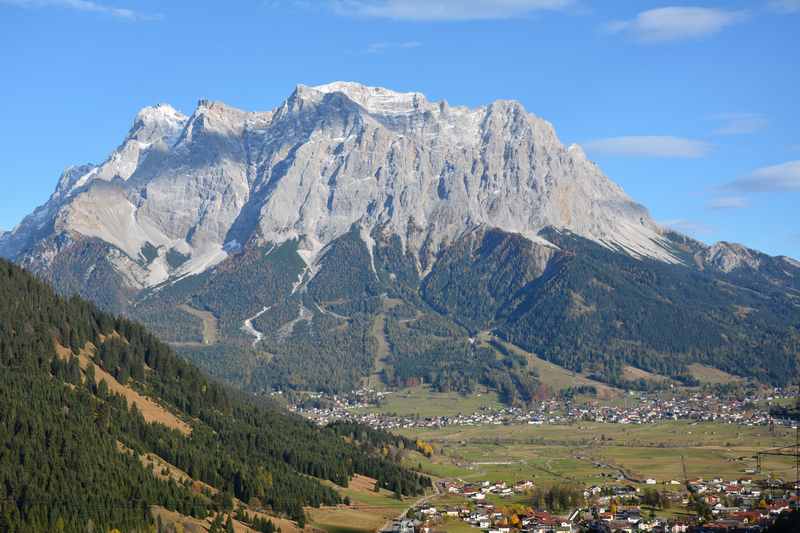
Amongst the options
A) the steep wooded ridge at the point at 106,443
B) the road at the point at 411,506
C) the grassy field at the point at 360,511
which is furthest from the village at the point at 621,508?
the steep wooded ridge at the point at 106,443

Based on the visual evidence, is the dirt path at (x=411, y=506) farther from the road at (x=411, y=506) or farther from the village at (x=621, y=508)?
the village at (x=621, y=508)

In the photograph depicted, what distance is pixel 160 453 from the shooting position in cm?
16125

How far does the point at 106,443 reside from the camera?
149625 mm

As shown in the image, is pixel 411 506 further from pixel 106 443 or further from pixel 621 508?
pixel 106 443

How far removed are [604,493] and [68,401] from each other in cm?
8299

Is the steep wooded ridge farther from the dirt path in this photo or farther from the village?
the village

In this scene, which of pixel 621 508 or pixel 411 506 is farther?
pixel 411 506

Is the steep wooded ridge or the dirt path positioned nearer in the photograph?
the steep wooded ridge

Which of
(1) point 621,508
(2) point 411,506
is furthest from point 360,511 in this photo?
(1) point 621,508

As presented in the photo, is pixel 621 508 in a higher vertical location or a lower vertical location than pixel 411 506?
higher

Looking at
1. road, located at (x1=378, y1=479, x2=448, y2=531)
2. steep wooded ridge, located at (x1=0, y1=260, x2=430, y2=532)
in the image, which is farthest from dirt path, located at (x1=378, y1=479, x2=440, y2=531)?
steep wooded ridge, located at (x1=0, y1=260, x2=430, y2=532)

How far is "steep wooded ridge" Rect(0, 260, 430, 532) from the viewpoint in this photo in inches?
5276

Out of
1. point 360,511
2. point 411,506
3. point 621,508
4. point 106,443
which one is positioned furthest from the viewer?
point 411,506

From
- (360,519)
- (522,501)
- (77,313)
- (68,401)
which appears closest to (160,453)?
(68,401)
